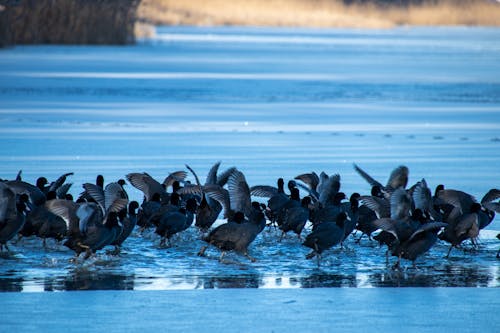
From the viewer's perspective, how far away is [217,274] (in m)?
7.29

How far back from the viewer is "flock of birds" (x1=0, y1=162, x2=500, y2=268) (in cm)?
757

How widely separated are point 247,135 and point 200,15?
93457 millimetres

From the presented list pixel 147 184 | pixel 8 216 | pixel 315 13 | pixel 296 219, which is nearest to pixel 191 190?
pixel 147 184

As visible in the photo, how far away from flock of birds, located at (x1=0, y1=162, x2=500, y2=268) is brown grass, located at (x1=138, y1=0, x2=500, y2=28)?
284 feet

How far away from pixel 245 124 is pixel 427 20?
101 metres

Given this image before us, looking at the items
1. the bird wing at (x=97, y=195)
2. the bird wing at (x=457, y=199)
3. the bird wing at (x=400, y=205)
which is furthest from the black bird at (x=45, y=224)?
the bird wing at (x=457, y=199)

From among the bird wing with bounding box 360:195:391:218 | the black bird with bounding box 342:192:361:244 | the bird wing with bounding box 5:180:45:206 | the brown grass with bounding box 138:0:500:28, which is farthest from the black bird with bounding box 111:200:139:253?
the brown grass with bounding box 138:0:500:28

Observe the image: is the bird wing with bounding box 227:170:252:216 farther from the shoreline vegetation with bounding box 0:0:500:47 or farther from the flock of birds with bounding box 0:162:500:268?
the shoreline vegetation with bounding box 0:0:500:47

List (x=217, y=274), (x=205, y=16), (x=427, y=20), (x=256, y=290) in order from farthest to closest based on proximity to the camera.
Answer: (x=427, y=20)
(x=205, y=16)
(x=217, y=274)
(x=256, y=290)

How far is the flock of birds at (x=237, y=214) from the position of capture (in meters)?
7.57

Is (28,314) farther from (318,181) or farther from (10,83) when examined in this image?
(10,83)

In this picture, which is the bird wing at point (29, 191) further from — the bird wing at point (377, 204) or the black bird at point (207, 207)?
the bird wing at point (377, 204)

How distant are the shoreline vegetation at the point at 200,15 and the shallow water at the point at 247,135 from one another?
517 centimetres

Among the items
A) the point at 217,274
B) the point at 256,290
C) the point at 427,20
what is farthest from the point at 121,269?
the point at 427,20
